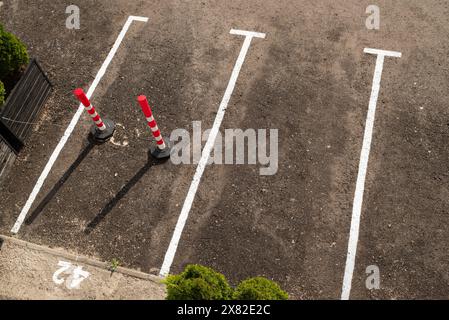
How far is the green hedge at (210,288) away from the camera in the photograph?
498 cm

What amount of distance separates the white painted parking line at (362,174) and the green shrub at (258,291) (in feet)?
5.19

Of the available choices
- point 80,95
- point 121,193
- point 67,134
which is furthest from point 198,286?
point 67,134

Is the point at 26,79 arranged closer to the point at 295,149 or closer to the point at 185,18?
the point at 185,18

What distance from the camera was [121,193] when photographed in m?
7.17

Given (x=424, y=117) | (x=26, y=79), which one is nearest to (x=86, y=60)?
(x=26, y=79)

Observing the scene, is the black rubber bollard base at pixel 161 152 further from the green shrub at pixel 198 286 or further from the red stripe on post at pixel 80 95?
the green shrub at pixel 198 286

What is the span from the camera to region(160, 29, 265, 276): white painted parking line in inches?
260

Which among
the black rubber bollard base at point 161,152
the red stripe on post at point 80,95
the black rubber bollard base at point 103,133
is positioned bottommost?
the black rubber bollard base at point 161,152

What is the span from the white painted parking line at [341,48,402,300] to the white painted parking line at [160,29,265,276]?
2696 millimetres

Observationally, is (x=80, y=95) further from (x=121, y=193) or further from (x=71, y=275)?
(x=71, y=275)

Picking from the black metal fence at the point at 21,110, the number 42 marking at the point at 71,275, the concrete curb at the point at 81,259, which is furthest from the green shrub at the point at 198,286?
the black metal fence at the point at 21,110

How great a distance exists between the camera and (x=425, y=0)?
888 cm

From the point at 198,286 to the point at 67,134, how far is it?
471cm
